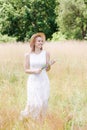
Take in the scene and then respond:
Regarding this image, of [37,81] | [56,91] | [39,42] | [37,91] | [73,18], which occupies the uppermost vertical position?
[39,42]

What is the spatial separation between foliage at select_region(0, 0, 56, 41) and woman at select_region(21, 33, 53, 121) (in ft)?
115

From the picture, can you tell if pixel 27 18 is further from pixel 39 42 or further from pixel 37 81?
pixel 37 81

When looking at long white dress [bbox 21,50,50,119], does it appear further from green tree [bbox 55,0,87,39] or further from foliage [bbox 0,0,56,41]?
foliage [bbox 0,0,56,41]

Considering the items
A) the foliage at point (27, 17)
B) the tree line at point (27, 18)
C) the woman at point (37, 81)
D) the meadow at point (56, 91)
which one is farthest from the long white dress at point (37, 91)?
the foliage at point (27, 17)

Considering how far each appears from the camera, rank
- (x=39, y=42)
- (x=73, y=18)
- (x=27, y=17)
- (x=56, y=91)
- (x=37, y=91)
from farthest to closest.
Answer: (x=27, y=17)
(x=73, y=18)
(x=56, y=91)
(x=39, y=42)
(x=37, y=91)

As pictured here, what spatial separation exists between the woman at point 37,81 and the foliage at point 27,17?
35.0m

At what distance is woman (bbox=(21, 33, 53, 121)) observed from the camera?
18.8ft

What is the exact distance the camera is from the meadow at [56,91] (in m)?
4.97

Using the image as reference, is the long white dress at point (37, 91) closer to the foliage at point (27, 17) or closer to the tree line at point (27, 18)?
the tree line at point (27, 18)

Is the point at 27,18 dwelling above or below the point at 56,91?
below

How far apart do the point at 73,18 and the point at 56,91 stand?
90.4 feet

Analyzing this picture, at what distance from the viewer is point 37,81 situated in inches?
230

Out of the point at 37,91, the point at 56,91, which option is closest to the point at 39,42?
the point at 37,91

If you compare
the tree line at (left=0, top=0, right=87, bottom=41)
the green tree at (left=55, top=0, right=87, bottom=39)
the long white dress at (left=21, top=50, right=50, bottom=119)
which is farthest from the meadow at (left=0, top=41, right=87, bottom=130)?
the tree line at (left=0, top=0, right=87, bottom=41)
